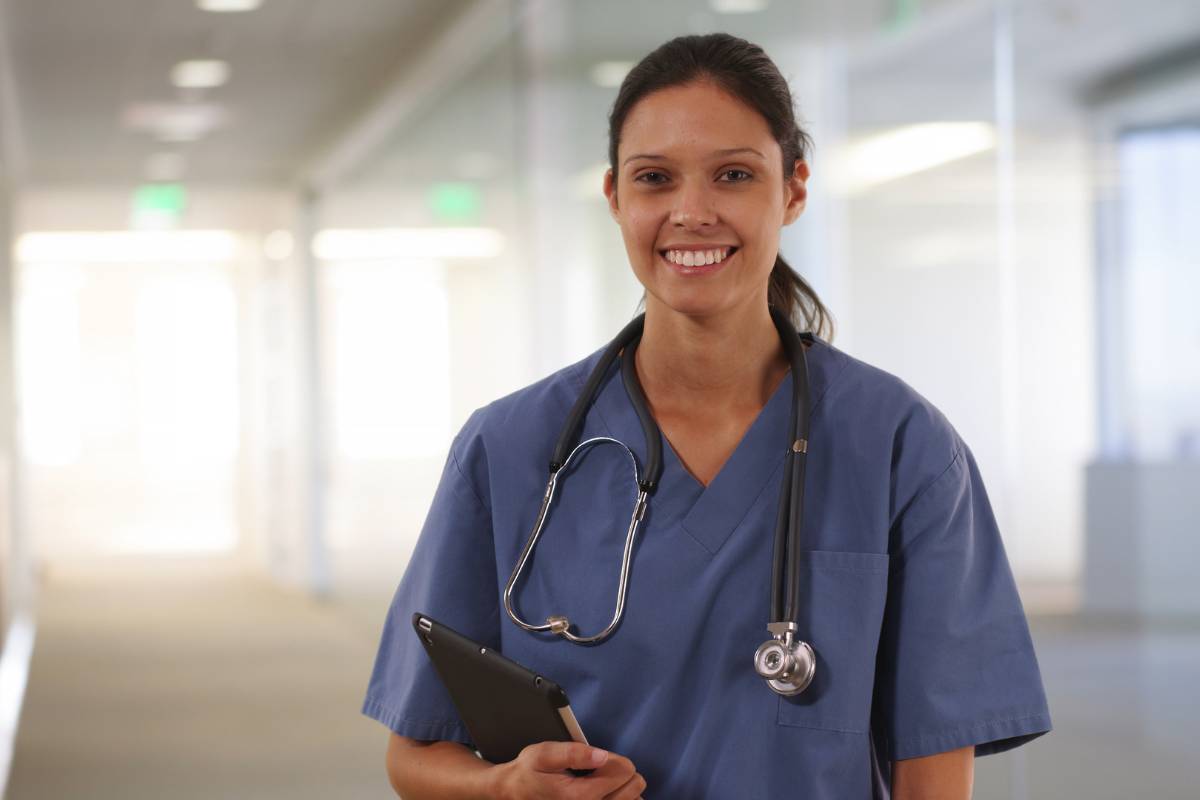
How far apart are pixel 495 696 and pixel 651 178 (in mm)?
485

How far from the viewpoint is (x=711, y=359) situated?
50.4 inches

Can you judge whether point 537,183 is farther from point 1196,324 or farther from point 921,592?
point 921,592

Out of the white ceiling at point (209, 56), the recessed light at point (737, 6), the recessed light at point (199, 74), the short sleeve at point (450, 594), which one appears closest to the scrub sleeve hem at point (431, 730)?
the short sleeve at point (450, 594)

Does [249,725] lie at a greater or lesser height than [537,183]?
lesser

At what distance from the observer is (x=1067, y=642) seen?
265cm

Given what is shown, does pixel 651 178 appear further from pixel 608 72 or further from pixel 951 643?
pixel 608 72

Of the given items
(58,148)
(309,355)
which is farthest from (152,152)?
(309,355)

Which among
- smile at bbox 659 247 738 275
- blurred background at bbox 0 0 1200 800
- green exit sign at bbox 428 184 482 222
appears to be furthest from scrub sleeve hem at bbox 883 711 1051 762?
green exit sign at bbox 428 184 482 222

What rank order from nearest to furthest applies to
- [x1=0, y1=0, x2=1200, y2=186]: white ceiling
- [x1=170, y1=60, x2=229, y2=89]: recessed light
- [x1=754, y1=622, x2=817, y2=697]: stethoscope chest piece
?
1. [x1=754, y1=622, x2=817, y2=697]: stethoscope chest piece
2. [x1=0, y1=0, x2=1200, y2=186]: white ceiling
3. [x1=170, y1=60, x2=229, y2=89]: recessed light

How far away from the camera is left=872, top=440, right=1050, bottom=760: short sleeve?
1190 millimetres

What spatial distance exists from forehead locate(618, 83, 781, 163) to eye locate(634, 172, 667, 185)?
0.07 ft

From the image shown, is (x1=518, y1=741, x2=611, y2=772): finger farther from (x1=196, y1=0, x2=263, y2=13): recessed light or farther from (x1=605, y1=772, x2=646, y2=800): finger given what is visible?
(x1=196, y1=0, x2=263, y2=13): recessed light

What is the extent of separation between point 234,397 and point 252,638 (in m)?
5.27

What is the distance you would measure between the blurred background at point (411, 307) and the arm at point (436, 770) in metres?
1.53
